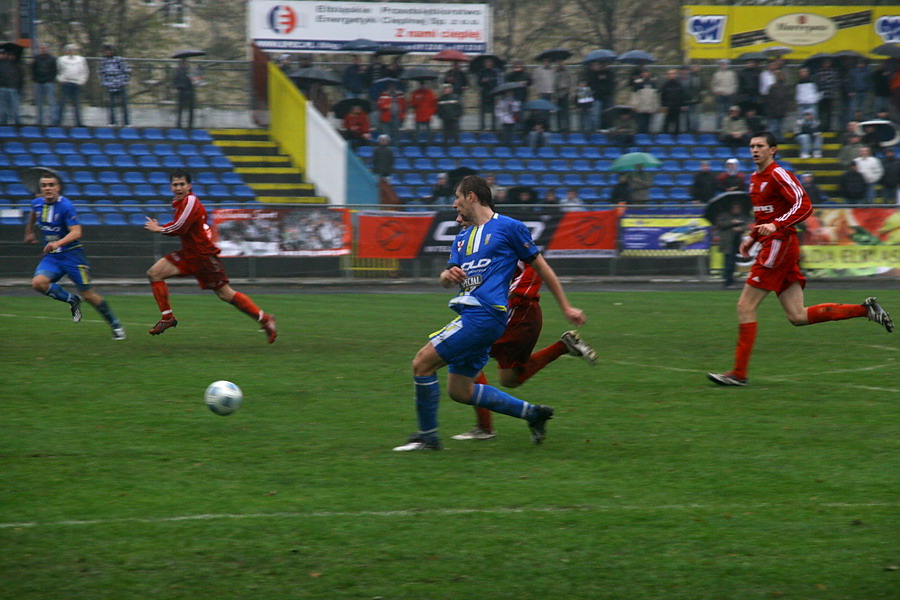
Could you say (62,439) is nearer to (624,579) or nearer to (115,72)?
(624,579)

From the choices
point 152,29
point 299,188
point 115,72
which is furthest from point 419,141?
point 152,29

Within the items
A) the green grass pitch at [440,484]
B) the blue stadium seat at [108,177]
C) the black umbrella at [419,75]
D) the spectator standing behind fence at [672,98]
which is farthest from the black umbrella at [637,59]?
the green grass pitch at [440,484]

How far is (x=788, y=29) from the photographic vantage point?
3291 cm

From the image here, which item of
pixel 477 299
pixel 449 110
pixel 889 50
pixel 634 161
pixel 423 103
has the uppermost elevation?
pixel 889 50

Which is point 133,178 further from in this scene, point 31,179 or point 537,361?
point 537,361

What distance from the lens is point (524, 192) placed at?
2327cm

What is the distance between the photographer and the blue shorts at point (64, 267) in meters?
12.9

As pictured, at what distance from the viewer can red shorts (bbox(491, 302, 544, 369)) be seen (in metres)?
7.55

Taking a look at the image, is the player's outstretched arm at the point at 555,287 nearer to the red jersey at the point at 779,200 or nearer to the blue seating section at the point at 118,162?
the red jersey at the point at 779,200

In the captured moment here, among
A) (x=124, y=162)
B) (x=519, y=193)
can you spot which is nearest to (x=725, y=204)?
(x=519, y=193)

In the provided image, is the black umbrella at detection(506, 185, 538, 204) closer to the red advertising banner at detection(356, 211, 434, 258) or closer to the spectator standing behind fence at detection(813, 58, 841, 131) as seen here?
the red advertising banner at detection(356, 211, 434, 258)

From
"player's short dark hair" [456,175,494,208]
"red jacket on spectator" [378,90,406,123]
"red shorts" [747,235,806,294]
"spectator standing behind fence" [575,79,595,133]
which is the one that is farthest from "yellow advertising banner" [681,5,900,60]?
"player's short dark hair" [456,175,494,208]

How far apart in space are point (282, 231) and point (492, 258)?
15.5m

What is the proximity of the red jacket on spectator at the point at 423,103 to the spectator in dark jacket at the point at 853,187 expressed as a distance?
393 inches
